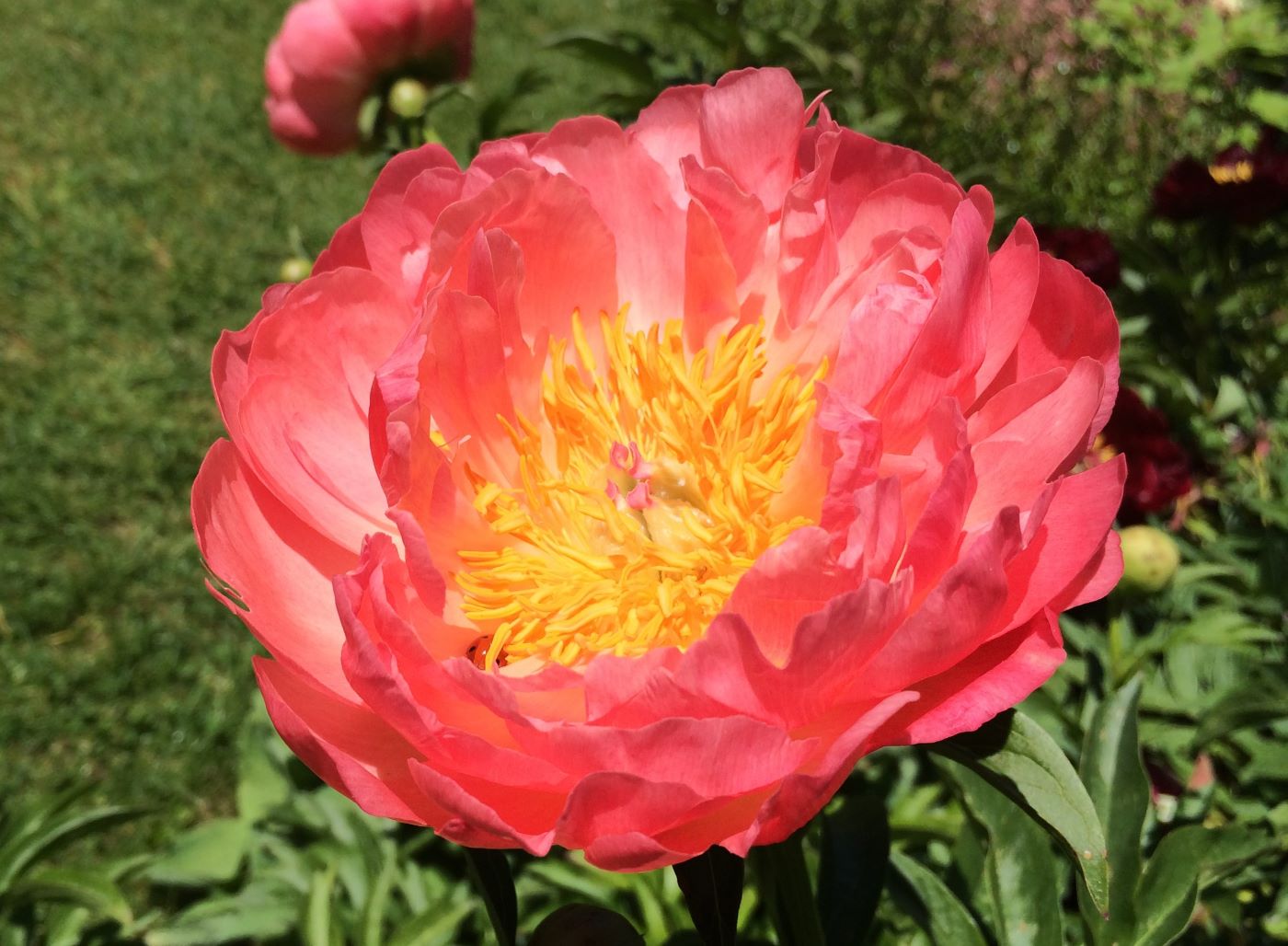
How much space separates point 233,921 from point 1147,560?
50.4 inches

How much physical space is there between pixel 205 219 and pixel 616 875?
10.9ft

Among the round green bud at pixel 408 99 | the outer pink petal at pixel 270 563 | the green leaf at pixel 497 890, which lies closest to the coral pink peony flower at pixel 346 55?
the round green bud at pixel 408 99

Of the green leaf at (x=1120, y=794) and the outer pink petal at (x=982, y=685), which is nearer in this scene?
the outer pink petal at (x=982, y=685)

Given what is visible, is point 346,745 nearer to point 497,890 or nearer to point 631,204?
point 497,890

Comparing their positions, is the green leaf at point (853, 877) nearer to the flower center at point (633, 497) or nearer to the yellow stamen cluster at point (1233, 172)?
the flower center at point (633, 497)

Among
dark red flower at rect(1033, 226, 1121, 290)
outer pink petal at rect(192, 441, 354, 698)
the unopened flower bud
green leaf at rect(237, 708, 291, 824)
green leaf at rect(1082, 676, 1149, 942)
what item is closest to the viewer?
outer pink petal at rect(192, 441, 354, 698)

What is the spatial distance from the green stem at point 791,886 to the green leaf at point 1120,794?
301 millimetres

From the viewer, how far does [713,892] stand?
65 cm

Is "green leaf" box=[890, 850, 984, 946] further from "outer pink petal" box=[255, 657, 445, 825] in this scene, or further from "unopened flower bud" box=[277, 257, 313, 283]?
"unopened flower bud" box=[277, 257, 313, 283]

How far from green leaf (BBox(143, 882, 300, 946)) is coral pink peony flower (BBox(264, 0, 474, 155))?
1133 mm

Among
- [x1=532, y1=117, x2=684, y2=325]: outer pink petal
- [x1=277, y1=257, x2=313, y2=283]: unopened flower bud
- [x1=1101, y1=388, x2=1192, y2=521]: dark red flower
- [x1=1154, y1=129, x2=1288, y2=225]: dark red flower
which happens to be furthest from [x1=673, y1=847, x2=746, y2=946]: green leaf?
[x1=1154, y1=129, x2=1288, y2=225]: dark red flower

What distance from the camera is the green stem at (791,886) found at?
752 millimetres

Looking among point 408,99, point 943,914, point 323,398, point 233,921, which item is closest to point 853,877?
point 943,914

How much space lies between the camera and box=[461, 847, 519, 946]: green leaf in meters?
0.68
